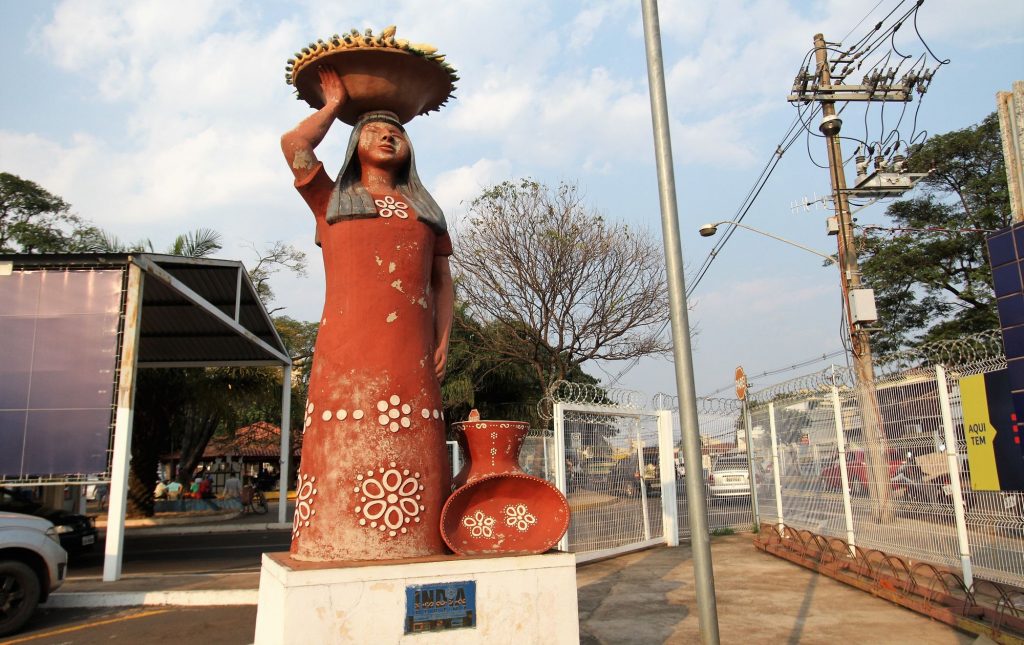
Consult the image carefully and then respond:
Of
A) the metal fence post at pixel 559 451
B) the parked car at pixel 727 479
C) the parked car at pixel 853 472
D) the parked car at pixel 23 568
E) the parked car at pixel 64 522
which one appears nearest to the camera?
the parked car at pixel 23 568

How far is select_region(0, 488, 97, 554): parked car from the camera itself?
36.5 ft

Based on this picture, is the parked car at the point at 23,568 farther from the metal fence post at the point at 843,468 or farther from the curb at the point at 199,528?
the curb at the point at 199,528

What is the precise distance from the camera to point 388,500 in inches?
175

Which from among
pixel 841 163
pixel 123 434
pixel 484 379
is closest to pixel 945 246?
pixel 841 163

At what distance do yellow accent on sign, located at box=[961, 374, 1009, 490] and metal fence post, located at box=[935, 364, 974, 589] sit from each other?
6.6 inches

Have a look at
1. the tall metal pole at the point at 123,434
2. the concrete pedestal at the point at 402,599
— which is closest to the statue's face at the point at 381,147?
the concrete pedestal at the point at 402,599

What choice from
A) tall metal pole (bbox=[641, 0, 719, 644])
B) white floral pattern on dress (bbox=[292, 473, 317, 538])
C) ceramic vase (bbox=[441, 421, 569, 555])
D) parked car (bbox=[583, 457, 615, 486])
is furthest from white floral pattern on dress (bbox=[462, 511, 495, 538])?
parked car (bbox=[583, 457, 615, 486])

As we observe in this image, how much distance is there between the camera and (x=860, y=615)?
6.36 m

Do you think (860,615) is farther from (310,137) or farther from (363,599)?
(310,137)

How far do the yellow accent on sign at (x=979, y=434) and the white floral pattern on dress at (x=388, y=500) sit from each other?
4779mm

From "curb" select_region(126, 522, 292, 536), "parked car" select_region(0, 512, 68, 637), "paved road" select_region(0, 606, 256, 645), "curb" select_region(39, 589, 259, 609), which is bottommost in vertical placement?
"curb" select_region(126, 522, 292, 536)

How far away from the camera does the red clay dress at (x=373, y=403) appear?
174 inches

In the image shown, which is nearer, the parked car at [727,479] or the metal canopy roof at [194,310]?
the metal canopy roof at [194,310]

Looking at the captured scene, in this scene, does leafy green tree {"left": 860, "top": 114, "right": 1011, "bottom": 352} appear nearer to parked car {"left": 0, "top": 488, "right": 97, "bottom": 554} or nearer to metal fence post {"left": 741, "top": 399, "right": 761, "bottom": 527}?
metal fence post {"left": 741, "top": 399, "right": 761, "bottom": 527}
